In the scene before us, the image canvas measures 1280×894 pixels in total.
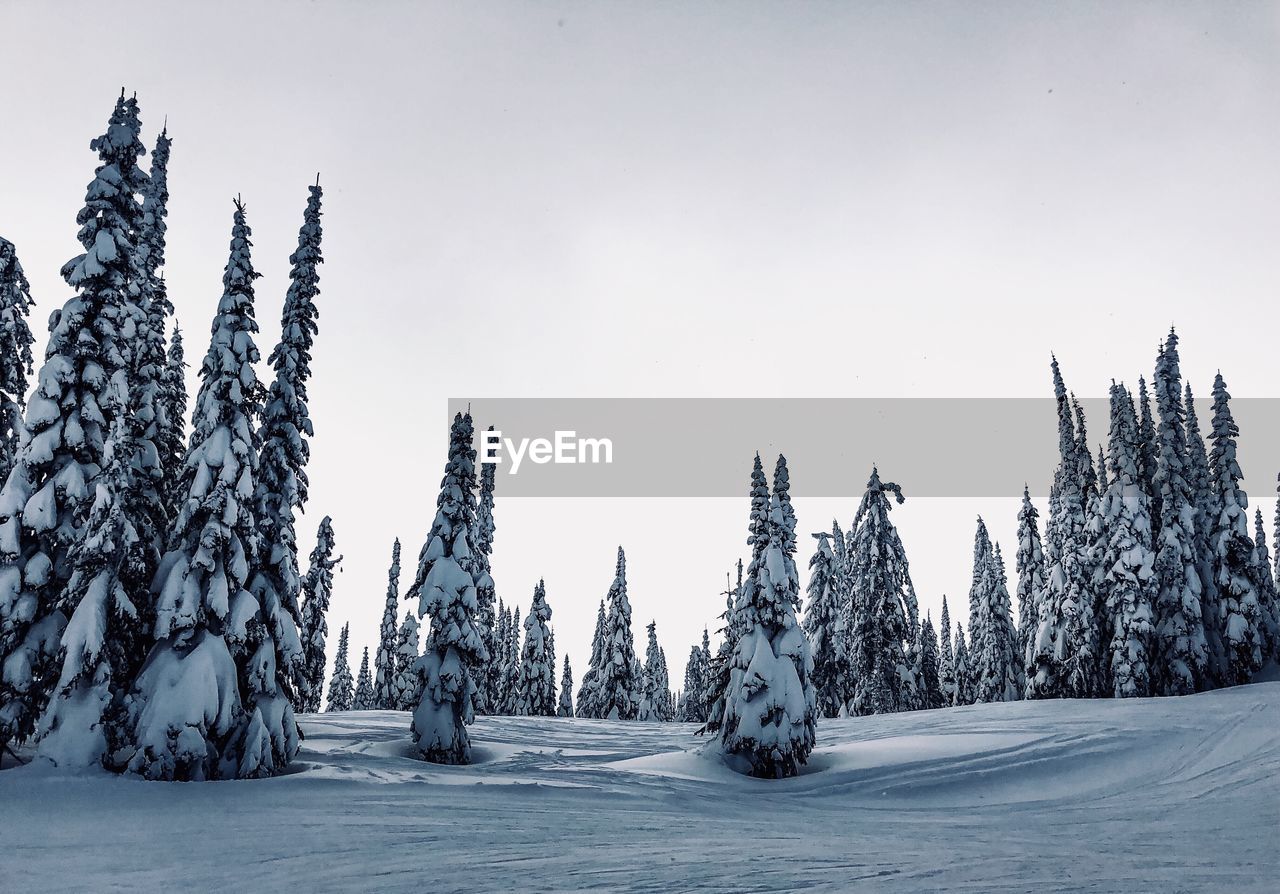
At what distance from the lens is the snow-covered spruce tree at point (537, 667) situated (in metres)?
58.2

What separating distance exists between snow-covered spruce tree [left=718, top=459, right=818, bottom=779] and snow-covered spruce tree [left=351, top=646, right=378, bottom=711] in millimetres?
64757

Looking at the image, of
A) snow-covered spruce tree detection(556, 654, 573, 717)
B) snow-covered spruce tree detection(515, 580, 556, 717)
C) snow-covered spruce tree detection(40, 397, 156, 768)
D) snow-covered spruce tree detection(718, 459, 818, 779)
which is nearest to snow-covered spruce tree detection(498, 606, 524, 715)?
snow-covered spruce tree detection(515, 580, 556, 717)

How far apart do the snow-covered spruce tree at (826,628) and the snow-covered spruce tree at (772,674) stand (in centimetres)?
2560

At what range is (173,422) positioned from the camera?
25172 millimetres

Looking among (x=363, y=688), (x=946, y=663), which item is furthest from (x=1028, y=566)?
(x=363, y=688)

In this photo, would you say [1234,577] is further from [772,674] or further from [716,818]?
[716,818]

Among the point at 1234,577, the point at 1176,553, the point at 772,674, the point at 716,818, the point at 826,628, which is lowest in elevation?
the point at 716,818

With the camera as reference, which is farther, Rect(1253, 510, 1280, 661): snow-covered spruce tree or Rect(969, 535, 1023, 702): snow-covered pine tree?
Rect(969, 535, 1023, 702): snow-covered pine tree

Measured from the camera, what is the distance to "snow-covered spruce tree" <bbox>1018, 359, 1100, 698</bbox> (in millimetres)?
38188

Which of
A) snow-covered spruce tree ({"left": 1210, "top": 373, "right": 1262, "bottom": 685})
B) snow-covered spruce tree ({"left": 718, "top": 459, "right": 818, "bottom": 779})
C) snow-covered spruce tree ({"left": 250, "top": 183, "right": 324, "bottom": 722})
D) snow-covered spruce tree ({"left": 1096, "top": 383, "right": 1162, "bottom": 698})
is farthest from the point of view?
snow-covered spruce tree ({"left": 1210, "top": 373, "right": 1262, "bottom": 685})

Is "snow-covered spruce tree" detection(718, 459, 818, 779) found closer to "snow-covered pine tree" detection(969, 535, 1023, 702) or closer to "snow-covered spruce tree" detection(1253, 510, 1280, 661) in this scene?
"snow-covered spruce tree" detection(1253, 510, 1280, 661)

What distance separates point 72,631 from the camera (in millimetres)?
17312

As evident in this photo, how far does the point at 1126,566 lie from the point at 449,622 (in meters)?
30.7

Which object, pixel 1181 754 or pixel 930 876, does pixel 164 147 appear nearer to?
pixel 930 876
